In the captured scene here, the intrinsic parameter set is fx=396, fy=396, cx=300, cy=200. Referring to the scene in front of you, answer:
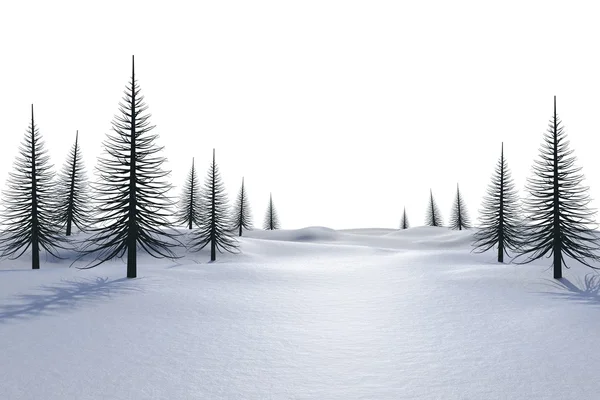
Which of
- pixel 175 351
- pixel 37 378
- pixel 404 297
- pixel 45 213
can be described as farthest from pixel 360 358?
pixel 45 213

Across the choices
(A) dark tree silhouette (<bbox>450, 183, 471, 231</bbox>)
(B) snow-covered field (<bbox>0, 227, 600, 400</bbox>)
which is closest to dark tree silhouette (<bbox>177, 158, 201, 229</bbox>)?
(B) snow-covered field (<bbox>0, 227, 600, 400</bbox>)

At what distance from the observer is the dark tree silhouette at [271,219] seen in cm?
8212

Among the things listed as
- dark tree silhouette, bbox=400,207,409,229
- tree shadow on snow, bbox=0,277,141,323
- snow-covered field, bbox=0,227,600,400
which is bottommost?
snow-covered field, bbox=0,227,600,400

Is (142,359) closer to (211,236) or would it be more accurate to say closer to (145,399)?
(145,399)

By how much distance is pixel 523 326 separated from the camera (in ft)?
42.9

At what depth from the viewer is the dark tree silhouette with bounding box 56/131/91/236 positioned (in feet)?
145

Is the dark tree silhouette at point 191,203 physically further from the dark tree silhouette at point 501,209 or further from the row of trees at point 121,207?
the dark tree silhouette at point 501,209

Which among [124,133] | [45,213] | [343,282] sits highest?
[124,133]

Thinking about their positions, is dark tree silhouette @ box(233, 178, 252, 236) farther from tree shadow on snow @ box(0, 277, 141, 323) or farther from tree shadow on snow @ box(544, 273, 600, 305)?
tree shadow on snow @ box(544, 273, 600, 305)

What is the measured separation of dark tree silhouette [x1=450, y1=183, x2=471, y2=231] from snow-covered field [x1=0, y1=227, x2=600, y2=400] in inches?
2183

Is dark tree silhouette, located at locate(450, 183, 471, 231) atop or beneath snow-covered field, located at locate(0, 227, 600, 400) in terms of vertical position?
atop

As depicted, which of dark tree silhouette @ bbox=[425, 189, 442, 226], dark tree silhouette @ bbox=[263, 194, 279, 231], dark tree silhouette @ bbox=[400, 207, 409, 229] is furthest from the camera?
dark tree silhouette @ bbox=[400, 207, 409, 229]

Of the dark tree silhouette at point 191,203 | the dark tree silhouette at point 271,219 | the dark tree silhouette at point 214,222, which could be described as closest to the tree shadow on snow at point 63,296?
the dark tree silhouette at point 214,222

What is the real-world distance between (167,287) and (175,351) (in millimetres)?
7930
